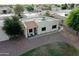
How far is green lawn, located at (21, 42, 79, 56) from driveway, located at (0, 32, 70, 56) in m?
0.06

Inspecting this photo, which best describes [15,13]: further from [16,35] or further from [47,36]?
[47,36]

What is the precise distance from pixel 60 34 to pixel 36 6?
562 mm

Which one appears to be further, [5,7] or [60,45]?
[60,45]

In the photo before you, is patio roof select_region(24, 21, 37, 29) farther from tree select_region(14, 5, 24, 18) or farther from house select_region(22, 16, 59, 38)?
tree select_region(14, 5, 24, 18)

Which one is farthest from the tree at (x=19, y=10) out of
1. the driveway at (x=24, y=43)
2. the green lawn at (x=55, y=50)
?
the green lawn at (x=55, y=50)

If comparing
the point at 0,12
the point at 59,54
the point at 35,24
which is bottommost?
the point at 59,54

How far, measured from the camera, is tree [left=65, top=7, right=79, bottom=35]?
3.10m

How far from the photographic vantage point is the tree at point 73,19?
3.10 meters

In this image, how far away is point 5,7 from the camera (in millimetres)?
3059

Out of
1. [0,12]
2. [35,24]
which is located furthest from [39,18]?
[0,12]

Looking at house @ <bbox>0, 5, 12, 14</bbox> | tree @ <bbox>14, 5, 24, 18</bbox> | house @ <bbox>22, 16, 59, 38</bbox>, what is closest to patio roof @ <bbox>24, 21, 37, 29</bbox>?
house @ <bbox>22, 16, 59, 38</bbox>

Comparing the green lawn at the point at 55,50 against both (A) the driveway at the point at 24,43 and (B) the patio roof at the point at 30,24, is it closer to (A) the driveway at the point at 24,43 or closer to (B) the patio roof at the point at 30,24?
(A) the driveway at the point at 24,43

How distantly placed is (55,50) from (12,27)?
742 mm

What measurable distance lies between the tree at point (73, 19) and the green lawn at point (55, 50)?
32cm
